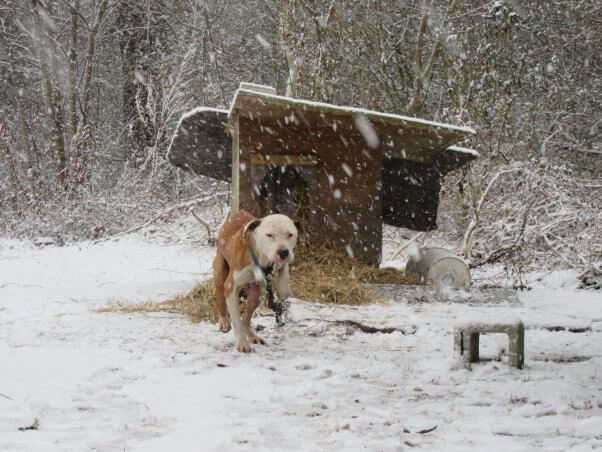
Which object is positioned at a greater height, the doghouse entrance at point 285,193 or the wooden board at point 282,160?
the wooden board at point 282,160

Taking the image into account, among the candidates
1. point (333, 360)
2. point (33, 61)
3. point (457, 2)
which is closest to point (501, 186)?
point (457, 2)

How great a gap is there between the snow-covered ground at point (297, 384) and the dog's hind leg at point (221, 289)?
113mm

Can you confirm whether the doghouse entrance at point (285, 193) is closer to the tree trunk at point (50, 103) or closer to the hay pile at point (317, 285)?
the hay pile at point (317, 285)

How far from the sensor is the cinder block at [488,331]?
410 centimetres

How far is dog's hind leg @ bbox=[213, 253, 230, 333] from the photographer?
5.24 meters

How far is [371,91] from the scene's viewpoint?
14.7 meters

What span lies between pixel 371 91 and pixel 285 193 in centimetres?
642

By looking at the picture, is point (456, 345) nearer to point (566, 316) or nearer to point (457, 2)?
point (566, 316)

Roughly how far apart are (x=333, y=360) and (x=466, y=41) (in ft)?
33.7

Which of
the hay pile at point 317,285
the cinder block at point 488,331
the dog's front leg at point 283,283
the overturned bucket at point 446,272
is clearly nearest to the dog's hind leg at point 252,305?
the dog's front leg at point 283,283

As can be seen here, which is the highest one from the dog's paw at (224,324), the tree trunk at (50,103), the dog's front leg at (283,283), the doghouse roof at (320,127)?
the tree trunk at (50,103)

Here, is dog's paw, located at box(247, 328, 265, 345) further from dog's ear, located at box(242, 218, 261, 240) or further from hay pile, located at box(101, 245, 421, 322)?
hay pile, located at box(101, 245, 421, 322)

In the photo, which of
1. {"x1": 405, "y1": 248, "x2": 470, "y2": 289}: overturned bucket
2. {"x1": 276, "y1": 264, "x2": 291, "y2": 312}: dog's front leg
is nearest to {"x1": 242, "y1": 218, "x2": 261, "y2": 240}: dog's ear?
{"x1": 276, "y1": 264, "x2": 291, "y2": 312}: dog's front leg

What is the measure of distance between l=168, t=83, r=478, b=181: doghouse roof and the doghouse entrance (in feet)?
2.84
